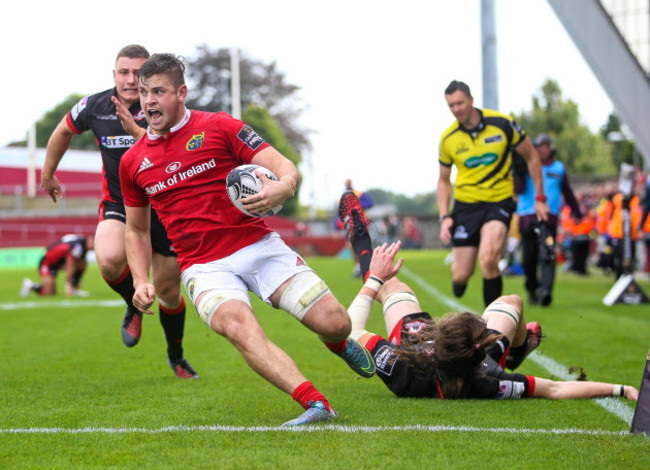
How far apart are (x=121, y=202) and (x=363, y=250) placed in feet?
6.27

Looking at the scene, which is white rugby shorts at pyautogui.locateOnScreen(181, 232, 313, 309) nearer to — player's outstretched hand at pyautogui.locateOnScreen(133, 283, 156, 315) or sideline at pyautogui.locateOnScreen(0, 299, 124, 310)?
player's outstretched hand at pyautogui.locateOnScreen(133, 283, 156, 315)

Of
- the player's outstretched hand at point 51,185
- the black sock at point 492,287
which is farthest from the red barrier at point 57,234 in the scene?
the player's outstretched hand at point 51,185

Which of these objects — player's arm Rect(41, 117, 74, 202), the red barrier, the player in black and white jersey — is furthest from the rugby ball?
the red barrier

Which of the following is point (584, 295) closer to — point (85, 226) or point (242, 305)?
point (242, 305)

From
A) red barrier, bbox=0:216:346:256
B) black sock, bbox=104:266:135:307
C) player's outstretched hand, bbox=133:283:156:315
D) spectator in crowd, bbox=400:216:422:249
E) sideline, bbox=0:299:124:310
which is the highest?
player's outstretched hand, bbox=133:283:156:315

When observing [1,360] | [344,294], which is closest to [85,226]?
[344,294]

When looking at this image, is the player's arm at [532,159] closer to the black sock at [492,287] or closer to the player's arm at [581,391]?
the black sock at [492,287]

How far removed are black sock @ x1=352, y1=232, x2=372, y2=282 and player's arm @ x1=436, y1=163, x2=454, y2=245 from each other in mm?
2078

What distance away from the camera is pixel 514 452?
402 cm

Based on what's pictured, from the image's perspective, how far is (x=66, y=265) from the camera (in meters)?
17.0

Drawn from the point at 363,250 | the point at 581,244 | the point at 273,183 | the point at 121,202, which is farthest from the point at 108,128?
the point at 581,244

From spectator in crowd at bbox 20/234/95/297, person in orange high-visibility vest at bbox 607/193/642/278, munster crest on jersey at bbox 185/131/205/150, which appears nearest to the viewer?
munster crest on jersey at bbox 185/131/205/150

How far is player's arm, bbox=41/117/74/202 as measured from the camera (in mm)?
6805

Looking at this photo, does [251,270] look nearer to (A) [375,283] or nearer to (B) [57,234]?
(A) [375,283]
